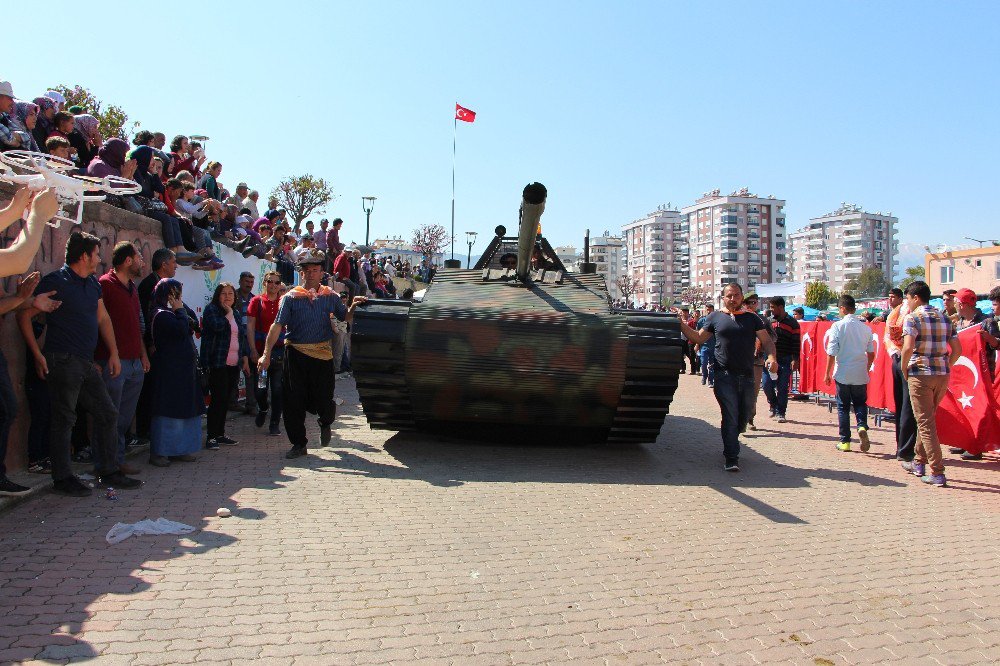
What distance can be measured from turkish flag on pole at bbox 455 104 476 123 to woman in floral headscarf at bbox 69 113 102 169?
2044cm

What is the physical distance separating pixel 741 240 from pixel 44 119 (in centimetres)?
12592

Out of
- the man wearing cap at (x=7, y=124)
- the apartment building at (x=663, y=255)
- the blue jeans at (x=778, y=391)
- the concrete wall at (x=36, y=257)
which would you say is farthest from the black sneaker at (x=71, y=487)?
the apartment building at (x=663, y=255)

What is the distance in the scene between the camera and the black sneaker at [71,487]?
550cm

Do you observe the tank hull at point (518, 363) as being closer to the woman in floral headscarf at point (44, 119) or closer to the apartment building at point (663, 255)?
the woman in floral headscarf at point (44, 119)

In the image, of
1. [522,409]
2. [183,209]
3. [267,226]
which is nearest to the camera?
[522,409]

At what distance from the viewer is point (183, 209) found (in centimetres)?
995

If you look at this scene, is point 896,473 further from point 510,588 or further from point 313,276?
point 313,276

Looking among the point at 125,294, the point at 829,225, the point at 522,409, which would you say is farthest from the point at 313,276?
the point at 829,225

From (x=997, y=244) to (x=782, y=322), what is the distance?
189 feet

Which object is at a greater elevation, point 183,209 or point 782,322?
point 183,209

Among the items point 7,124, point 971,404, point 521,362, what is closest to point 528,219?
point 521,362

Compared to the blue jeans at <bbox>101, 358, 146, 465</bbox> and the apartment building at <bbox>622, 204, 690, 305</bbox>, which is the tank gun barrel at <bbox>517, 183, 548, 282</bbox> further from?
the apartment building at <bbox>622, 204, 690, 305</bbox>

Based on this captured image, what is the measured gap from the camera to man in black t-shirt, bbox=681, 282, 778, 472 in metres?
7.17

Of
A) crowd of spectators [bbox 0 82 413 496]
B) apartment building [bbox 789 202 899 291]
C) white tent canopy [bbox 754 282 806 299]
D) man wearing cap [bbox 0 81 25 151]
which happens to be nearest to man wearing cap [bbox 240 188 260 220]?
crowd of spectators [bbox 0 82 413 496]
